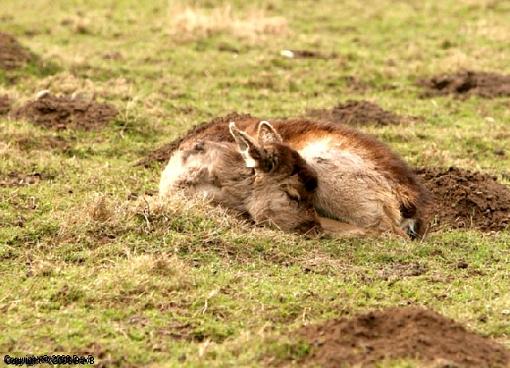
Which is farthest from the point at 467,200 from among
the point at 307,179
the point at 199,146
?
the point at 199,146

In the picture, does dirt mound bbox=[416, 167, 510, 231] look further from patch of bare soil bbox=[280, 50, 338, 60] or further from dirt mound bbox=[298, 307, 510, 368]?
patch of bare soil bbox=[280, 50, 338, 60]

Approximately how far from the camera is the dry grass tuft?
1551 cm

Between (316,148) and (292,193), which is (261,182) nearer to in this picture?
(292,193)

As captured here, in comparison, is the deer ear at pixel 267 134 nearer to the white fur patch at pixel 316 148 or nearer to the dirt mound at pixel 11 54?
the white fur patch at pixel 316 148

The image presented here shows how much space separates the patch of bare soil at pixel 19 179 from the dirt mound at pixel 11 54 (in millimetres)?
4103

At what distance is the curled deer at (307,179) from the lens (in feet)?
23.7

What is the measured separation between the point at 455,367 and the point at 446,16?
13286 mm

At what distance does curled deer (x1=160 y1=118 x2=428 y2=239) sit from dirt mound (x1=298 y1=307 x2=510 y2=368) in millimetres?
1825

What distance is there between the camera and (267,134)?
7.42 meters

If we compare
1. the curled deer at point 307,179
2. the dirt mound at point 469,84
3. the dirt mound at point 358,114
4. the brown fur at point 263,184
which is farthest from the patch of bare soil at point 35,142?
the dirt mound at point 469,84

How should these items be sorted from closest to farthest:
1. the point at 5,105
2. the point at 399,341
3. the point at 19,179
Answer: the point at 399,341 < the point at 19,179 < the point at 5,105

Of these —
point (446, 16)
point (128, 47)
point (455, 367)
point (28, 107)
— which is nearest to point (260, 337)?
point (455, 367)

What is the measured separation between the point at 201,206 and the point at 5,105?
462cm

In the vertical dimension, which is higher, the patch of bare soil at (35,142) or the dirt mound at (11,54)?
the dirt mound at (11,54)
